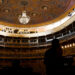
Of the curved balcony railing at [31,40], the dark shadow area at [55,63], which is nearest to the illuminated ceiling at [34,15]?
the curved balcony railing at [31,40]

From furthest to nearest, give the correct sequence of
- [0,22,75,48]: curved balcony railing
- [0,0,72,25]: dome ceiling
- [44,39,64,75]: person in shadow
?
[0,22,75,48]: curved balcony railing
[0,0,72,25]: dome ceiling
[44,39,64,75]: person in shadow

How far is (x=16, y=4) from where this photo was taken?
6855 millimetres

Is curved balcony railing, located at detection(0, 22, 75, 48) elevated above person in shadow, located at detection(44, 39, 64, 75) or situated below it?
above

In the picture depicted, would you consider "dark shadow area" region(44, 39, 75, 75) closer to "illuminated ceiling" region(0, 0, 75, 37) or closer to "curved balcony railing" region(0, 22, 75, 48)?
"illuminated ceiling" region(0, 0, 75, 37)

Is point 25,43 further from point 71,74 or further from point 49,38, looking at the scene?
point 71,74

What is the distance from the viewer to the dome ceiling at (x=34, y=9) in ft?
21.8

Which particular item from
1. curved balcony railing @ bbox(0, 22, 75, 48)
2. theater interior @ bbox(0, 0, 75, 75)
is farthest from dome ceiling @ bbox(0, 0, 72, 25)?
curved balcony railing @ bbox(0, 22, 75, 48)

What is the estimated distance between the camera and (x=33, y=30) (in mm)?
9906

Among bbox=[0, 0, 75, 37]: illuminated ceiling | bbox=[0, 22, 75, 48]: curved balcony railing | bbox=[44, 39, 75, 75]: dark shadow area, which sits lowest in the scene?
bbox=[44, 39, 75, 75]: dark shadow area

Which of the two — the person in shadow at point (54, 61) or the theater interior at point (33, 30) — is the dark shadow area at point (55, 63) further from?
the theater interior at point (33, 30)

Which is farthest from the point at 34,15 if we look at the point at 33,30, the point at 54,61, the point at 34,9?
the point at 54,61

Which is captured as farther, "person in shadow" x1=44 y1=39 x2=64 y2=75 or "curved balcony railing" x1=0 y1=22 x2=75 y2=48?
"curved balcony railing" x1=0 y1=22 x2=75 y2=48

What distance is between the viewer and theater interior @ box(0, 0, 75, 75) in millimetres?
6645

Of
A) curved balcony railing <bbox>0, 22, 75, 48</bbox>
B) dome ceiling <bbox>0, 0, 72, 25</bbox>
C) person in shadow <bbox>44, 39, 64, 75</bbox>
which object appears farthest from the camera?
curved balcony railing <bbox>0, 22, 75, 48</bbox>
